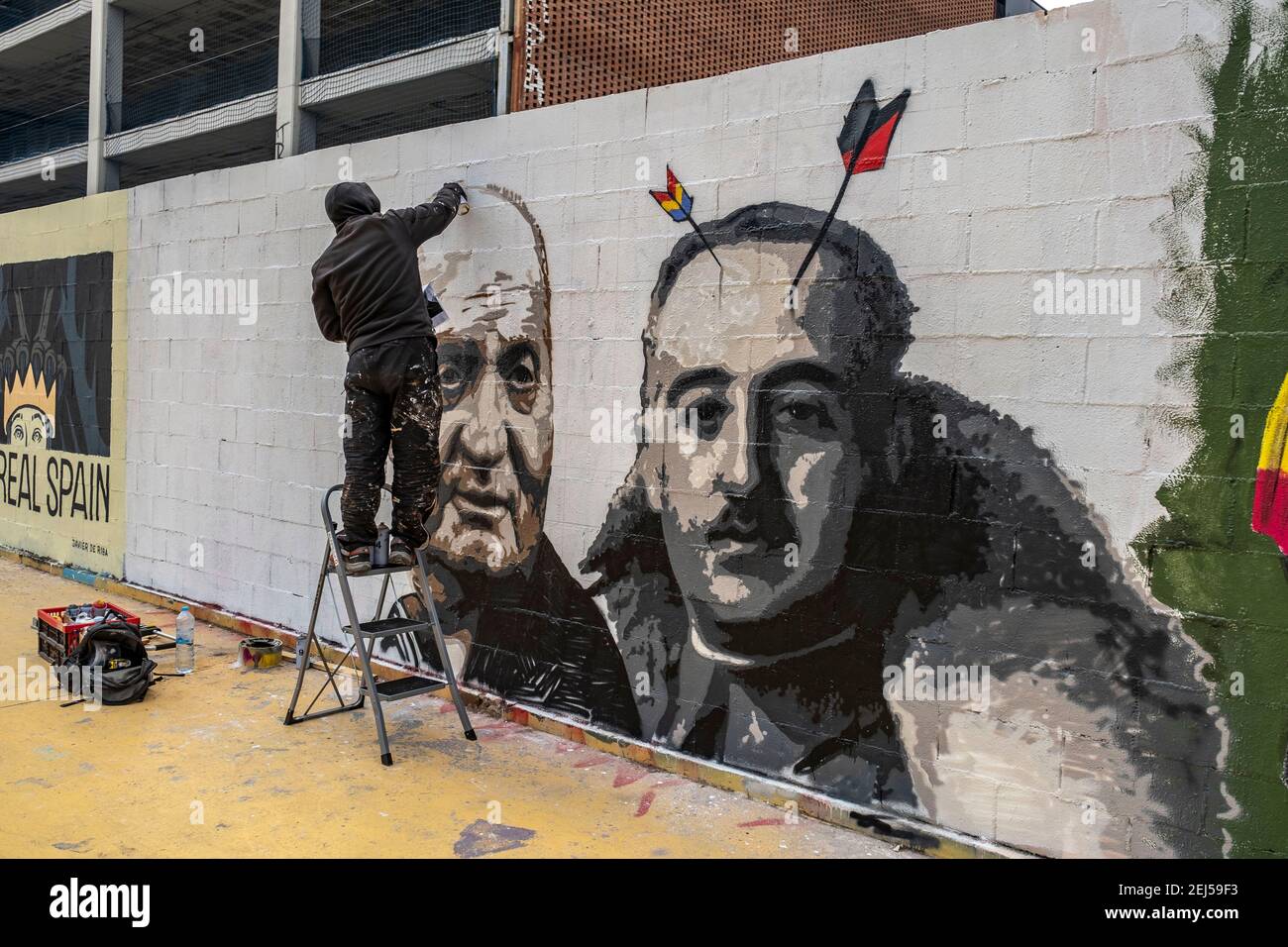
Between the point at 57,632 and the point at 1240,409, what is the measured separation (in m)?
5.99

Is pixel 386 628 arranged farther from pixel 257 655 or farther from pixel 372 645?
pixel 257 655

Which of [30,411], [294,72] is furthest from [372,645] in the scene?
[30,411]

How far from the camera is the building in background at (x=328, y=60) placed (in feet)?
20.5

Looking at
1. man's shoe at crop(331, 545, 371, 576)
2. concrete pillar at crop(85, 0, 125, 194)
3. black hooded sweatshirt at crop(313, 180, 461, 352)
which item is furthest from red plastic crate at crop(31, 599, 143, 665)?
concrete pillar at crop(85, 0, 125, 194)

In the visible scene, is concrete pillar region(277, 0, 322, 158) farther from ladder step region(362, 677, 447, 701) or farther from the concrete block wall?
ladder step region(362, 677, 447, 701)

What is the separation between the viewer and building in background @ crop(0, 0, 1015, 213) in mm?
6250

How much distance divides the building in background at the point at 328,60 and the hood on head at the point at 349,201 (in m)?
1.17

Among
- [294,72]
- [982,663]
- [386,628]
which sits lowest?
[386,628]

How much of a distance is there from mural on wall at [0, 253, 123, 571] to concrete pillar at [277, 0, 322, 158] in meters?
2.25

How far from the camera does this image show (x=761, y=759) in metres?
4.34

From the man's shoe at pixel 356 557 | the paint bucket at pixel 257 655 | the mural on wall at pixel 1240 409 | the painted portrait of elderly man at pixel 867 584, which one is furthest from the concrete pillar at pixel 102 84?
the mural on wall at pixel 1240 409

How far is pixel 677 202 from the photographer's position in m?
4.58
